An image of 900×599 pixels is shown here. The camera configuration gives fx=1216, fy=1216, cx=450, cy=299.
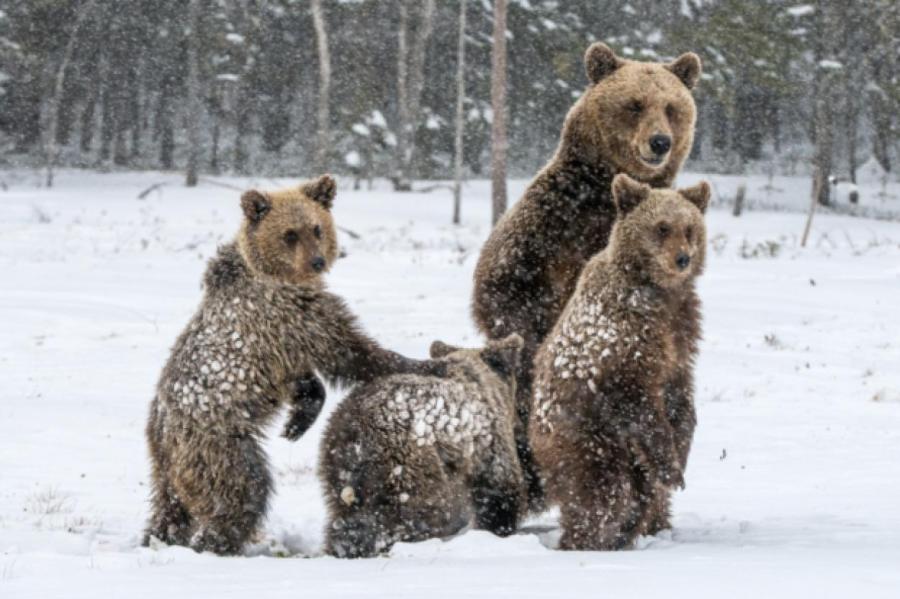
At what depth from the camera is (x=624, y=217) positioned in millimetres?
5547

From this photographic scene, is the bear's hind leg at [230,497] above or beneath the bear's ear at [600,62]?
beneath

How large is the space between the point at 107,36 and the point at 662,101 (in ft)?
152

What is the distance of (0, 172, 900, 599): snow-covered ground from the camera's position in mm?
4176

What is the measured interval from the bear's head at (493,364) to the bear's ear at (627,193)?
0.90m

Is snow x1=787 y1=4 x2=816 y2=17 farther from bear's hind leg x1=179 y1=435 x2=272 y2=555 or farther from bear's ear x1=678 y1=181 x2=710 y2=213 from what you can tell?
bear's hind leg x1=179 y1=435 x2=272 y2=555

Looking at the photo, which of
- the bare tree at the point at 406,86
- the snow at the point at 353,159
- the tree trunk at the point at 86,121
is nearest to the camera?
the bare tree at the point at 406,86

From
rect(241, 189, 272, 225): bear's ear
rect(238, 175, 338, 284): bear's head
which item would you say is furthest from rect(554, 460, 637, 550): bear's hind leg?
rect(241, 189, 272, 225): bear's ear

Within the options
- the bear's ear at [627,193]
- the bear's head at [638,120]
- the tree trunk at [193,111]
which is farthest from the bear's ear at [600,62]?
the tree trunk at [193,111]

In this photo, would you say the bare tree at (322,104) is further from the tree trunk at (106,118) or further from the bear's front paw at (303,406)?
the bear's front paw at (303,406)

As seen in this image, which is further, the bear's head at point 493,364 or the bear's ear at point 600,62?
the bear's ear at point 600,62

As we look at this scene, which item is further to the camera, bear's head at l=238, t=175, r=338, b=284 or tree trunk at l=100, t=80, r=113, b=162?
tree trunk at l=100, t=80, r=113, b=162

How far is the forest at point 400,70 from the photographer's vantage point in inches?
1550

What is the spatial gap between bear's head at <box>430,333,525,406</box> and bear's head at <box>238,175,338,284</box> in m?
0.82

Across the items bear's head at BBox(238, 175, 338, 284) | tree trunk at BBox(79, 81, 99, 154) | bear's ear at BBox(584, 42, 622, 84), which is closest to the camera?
bear's head at BBox(238, 175, 338, 284)
